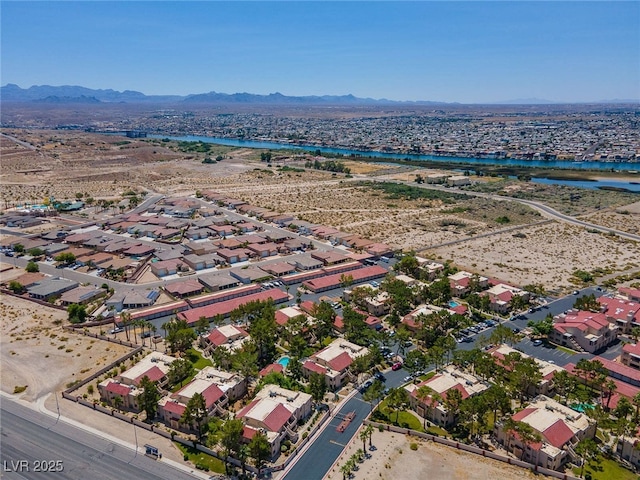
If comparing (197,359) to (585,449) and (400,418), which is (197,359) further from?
(585,449)

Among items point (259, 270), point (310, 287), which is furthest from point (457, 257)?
point (259, 270)

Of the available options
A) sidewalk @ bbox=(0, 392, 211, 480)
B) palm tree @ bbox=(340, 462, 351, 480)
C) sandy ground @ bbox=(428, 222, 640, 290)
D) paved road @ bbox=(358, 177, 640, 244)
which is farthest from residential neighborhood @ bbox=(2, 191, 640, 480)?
Answer: paved road @ bbox=(358, 177, 640, 244)

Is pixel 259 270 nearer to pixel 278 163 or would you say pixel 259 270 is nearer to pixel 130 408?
pixel 130 408

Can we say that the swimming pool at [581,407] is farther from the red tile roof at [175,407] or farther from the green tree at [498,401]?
the red tile roof at [175,407]

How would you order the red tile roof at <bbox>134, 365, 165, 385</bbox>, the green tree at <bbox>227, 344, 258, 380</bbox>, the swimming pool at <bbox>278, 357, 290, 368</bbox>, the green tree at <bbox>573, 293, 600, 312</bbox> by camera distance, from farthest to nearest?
the green tree at <bbox>573, 293, 600, 312</bbox>
the swimming pool at <bbox>278, 357, 290, 368</bbox>
the green tree at <bbox>227, 344, 258, 380</bbox>
the red tile roof at <bbox>134, 365, 165, 385</bbox>

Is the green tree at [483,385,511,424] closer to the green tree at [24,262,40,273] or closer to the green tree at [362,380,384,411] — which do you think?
the green tree at [362,380,384,411]

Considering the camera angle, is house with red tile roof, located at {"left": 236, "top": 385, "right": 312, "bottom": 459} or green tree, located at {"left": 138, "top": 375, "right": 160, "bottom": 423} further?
green tree, located at {"left": 138, "top": 375, "right": 160, "bottom": 423}

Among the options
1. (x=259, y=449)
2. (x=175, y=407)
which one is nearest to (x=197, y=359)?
(x=175, y=407)
